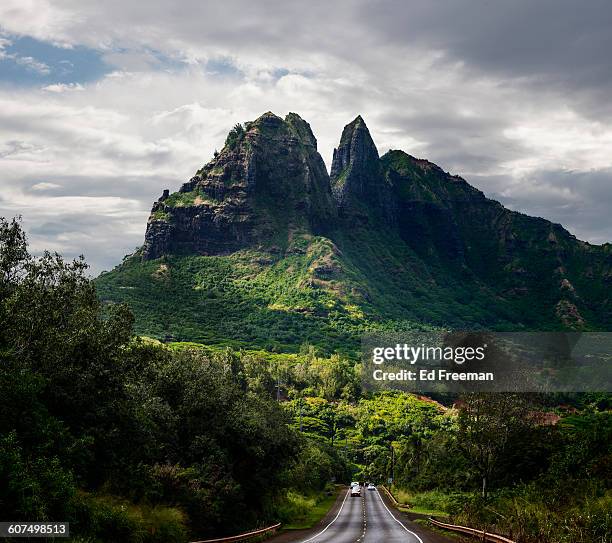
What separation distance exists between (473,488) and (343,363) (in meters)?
128

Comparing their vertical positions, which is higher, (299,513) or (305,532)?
(305,532)

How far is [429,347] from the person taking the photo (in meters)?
182

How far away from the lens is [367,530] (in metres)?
44.4

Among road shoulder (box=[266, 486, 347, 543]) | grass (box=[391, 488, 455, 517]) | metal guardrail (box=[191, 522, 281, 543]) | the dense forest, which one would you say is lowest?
grass (box=[391, 488, 455, 517])

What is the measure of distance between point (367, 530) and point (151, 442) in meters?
19.0

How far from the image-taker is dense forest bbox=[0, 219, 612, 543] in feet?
76.9

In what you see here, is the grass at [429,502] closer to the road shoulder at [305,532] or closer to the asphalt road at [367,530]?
the asphalt road at [367,530]

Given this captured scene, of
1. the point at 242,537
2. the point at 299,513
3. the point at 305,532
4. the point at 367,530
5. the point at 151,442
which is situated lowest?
the point at 299,513

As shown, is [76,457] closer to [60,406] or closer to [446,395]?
[60,406]

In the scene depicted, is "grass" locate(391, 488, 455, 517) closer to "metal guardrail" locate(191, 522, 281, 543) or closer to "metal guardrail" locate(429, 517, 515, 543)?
"metal guardrail" locate(429, 517, 515, 543)

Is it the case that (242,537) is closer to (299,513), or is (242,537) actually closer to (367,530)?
(367,530)

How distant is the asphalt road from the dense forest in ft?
11.8

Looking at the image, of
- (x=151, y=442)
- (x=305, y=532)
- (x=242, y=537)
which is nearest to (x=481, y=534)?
(x=242, y=537)

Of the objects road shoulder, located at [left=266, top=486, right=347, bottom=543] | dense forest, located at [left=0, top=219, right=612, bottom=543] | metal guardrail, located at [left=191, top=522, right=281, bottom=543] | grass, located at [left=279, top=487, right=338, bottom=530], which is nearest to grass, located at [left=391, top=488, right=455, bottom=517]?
dense forest, located at [left=0, top=219, right=612, bottom=543]
